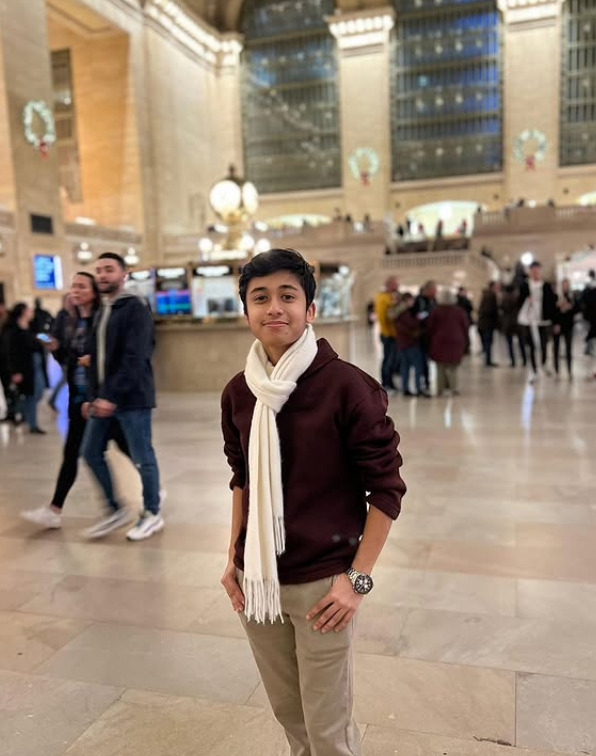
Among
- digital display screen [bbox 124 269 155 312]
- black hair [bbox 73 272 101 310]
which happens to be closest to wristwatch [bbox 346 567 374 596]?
black hair [bbox 73 272 101 310]

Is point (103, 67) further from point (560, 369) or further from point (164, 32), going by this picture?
point (560, 369)

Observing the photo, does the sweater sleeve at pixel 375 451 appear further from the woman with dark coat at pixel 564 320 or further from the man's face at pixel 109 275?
the woman with dark coat at pixel 564 320

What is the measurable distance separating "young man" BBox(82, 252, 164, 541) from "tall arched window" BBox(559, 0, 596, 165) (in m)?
38.6

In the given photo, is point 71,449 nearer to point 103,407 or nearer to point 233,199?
point 103,407

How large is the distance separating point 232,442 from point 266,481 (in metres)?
0.25

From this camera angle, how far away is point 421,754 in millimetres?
1990

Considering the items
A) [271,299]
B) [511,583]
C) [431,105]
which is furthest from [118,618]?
[431,105]

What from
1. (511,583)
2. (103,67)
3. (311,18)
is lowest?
(511,583)

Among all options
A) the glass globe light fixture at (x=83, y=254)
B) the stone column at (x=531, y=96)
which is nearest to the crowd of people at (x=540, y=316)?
the glass globe light fixture at (x=83, y=254)

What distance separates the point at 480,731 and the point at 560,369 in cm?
1037

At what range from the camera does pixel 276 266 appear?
1.43m

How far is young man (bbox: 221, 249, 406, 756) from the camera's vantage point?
141cm

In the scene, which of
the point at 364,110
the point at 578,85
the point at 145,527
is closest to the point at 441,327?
Result: the point at 145,527

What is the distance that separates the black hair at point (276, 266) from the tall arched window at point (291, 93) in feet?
132
